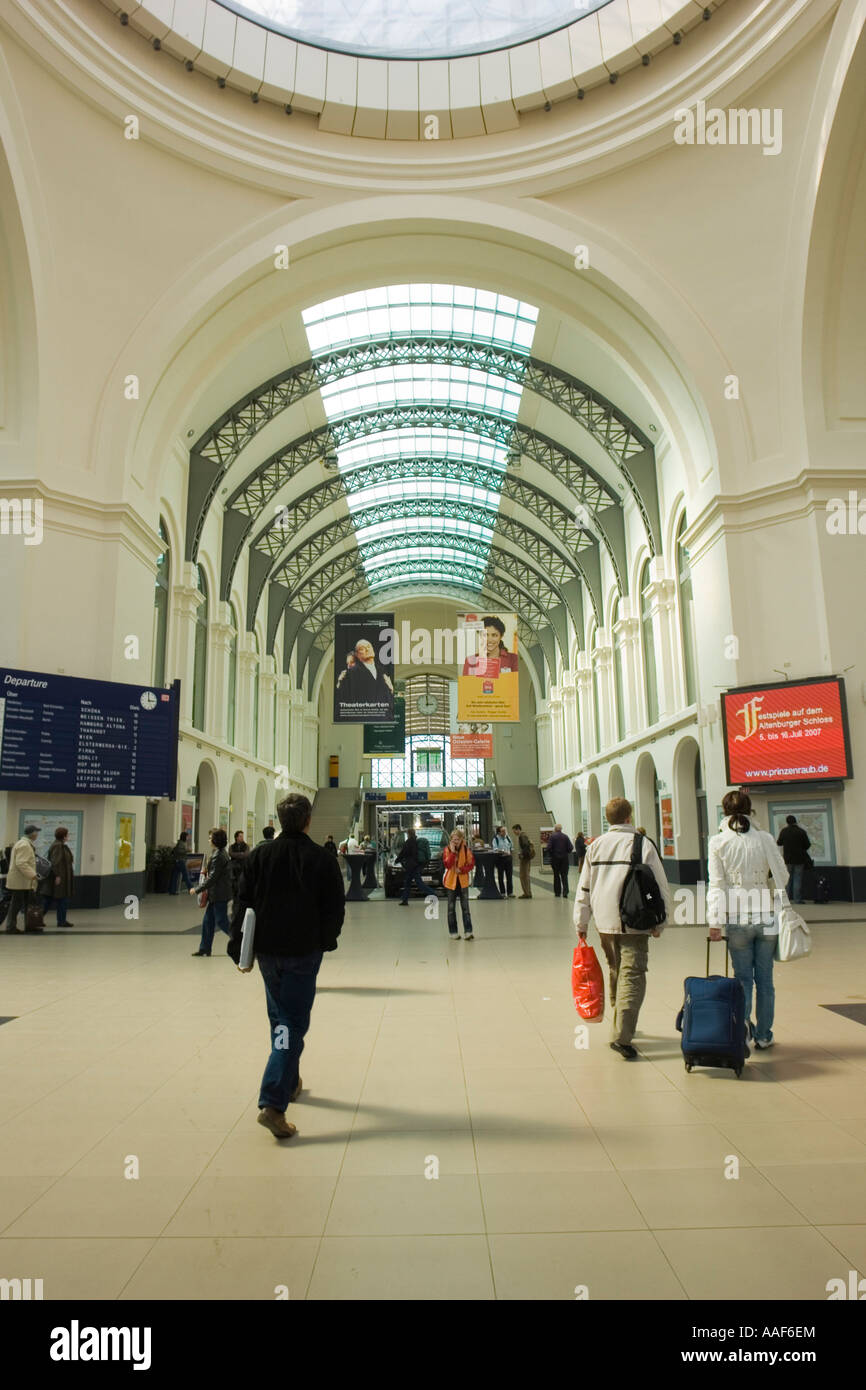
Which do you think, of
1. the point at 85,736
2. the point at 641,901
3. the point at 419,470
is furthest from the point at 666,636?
the point at 641,901

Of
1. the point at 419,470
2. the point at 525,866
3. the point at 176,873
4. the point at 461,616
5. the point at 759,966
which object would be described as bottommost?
the point at 759,966

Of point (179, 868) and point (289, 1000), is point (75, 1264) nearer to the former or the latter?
point (289, 1000)

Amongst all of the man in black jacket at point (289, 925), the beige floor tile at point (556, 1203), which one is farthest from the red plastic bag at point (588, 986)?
the beige floor tile at point (556, 1203)

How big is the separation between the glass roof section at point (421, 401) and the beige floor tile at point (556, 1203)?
71.6 feet

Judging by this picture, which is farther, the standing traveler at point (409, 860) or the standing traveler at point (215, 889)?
the standing traveler at point (409, 860)

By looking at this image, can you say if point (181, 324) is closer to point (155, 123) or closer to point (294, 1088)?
point (155, 123)

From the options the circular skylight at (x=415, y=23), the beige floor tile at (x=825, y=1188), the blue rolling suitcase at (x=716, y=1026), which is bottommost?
the beige floor tile at (x=825, y=1188)

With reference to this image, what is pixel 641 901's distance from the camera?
17.1 feet

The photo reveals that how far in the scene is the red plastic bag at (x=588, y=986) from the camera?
5465 millimetres

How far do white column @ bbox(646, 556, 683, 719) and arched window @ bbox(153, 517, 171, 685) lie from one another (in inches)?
489

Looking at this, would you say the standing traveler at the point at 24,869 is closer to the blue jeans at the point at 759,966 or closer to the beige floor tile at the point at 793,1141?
the blue jeans at the point at 759,966

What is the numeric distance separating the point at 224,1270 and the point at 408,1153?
119cm

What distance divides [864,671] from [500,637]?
10299 mm

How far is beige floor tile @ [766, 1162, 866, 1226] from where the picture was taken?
10.1ft
